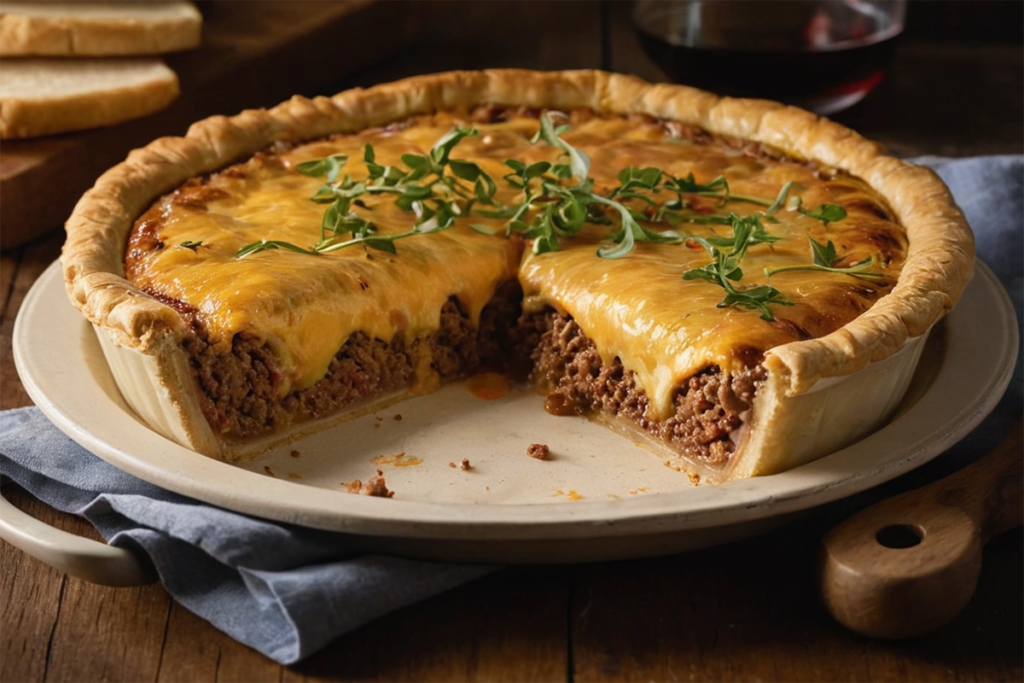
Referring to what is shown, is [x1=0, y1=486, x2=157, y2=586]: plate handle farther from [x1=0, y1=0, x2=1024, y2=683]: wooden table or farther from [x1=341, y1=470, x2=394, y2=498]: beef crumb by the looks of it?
[x1=341, y1=470, x2=394, y2=498]: beef crumb

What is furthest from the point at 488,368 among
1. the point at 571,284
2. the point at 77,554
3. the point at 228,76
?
the point at 228,76

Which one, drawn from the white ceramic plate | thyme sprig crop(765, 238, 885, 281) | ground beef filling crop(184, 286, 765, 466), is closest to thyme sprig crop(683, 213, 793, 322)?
thyme sprig crop(765, 238, 885, 281)

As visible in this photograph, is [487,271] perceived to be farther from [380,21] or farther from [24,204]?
[380,21]

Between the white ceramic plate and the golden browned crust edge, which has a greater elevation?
the golden browned crust edge

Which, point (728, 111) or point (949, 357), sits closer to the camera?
point (949, 357)

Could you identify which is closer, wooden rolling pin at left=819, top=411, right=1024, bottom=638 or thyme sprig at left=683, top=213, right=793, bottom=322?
wooden rolling pin at left=819, top=411, right=1024, bottom=638

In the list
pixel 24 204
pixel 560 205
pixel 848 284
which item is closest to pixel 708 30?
pixel 560 205

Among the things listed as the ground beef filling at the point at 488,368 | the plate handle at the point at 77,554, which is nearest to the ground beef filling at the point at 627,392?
the ground beef filling at the point at 488,368
